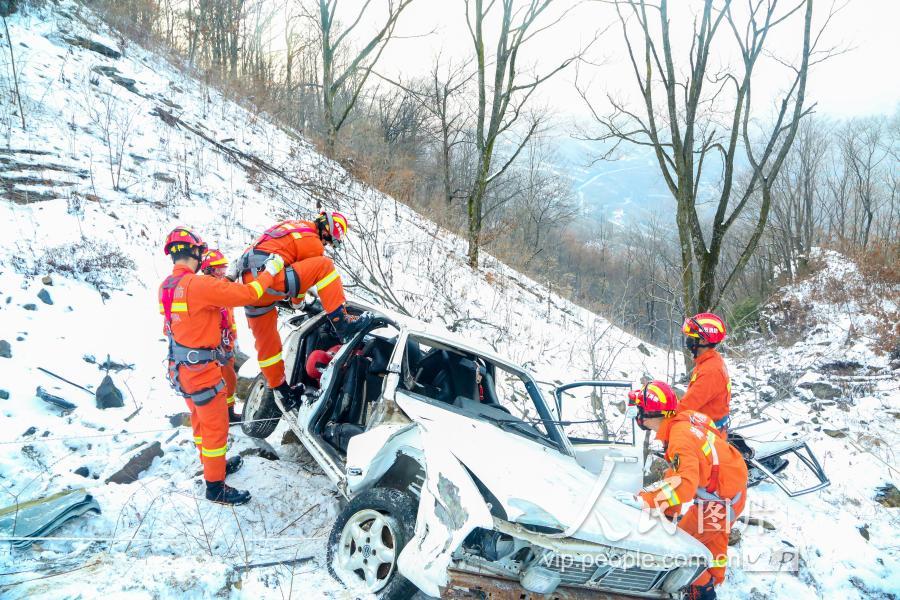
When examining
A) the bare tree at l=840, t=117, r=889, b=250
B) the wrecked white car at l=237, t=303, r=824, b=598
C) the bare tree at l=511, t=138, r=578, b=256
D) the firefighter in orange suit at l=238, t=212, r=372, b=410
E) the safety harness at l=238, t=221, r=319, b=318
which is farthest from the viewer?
the bare tree at l=840, t=117, r=889, b=250

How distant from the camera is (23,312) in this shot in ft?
17.0

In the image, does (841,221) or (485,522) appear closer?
(485,522)

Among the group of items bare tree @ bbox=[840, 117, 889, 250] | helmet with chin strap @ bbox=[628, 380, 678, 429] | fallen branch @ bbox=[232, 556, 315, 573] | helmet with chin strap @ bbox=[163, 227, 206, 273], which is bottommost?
fallen branch @ bbox=[232, 556, 315, 573]

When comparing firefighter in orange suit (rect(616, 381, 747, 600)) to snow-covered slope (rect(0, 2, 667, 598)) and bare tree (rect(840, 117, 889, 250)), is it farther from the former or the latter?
bare tree (rect(840, 117, 889, 250))

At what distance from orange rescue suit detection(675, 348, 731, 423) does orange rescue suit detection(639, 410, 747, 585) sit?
1.06m

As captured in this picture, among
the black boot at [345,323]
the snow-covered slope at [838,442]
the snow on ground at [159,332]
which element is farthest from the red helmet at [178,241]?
the snow-covered slope at [838,442]

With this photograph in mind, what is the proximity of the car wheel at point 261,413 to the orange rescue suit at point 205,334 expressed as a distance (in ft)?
2.63

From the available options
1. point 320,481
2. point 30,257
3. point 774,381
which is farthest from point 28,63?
point 774,381

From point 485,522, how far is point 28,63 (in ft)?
38.8

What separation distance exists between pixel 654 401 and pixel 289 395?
2894 mm

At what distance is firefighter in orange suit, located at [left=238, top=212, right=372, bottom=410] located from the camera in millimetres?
4324

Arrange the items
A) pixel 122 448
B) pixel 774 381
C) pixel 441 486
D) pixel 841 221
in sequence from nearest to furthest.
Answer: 1. pixel 441 486
2. pixel 122 448
3. pixel 774 381
4. pixel 841 221

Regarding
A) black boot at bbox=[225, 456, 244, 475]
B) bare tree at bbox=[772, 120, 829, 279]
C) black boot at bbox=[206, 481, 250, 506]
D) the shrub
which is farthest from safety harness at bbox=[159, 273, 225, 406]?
bare tree at bbox=[772, 120, 829, 279]

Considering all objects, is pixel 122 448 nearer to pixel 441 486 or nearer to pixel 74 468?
pixel 74 468
